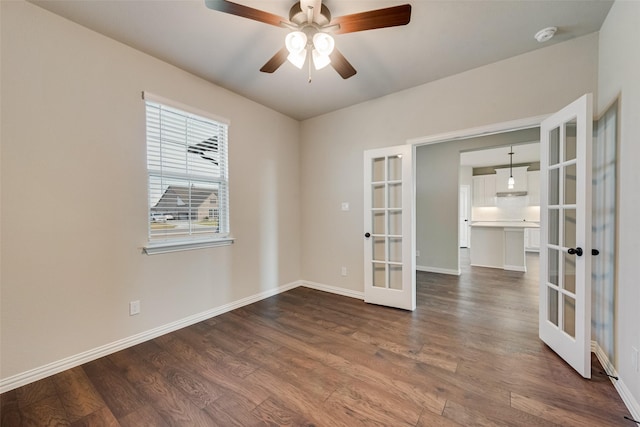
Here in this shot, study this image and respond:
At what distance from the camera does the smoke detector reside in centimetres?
205

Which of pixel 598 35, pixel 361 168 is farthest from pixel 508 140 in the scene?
pixel 361 168

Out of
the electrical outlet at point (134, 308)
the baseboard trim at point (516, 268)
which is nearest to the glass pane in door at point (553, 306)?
the baseboard trim at point (516, 268)

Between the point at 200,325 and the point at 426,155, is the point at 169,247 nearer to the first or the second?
the point at 200,325

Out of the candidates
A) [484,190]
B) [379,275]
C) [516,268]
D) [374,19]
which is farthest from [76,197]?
[484,190]

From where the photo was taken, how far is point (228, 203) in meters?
3.12

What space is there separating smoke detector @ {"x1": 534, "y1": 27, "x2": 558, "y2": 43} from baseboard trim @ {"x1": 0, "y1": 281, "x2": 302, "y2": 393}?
13.3ft

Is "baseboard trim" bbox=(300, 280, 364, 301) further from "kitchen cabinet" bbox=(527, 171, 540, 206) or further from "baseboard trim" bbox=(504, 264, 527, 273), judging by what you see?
"kitchen cabinet" bbox=(527, 171, 540, 206)

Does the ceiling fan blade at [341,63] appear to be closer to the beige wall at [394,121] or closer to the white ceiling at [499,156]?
the beige wall at [394,121]

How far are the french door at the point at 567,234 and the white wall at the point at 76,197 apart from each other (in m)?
3.37

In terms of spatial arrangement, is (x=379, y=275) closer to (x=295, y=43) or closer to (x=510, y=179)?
(x=295, y=43)

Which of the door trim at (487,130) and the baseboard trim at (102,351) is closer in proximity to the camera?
the baseboard trim at (102,351)

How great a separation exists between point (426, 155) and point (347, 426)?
15.8ft

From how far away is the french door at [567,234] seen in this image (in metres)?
1.77

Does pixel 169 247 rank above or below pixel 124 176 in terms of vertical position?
below
